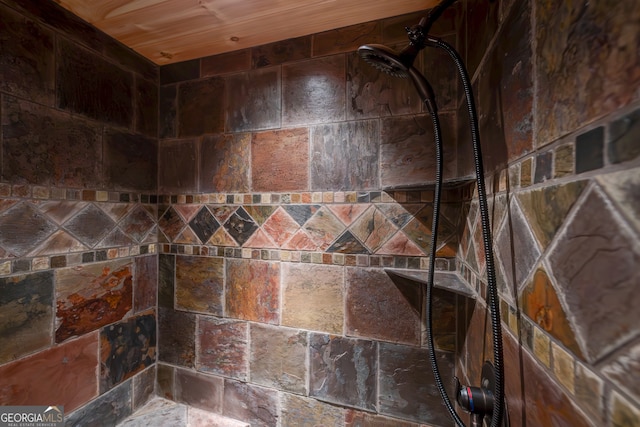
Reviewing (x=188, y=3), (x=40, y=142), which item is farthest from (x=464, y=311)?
(x=40, y=142)

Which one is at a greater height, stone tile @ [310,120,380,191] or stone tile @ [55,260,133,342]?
stone tile @ [310,120,380,191]

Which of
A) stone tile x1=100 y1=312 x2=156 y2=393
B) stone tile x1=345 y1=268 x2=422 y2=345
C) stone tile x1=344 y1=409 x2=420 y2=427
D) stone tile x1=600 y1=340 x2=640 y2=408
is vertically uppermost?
stone tile x1=600 y1=340 x2=640 y2=408

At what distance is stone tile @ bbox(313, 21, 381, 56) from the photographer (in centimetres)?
93

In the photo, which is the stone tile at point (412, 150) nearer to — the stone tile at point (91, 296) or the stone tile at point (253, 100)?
the stone tile at point (253, 100)

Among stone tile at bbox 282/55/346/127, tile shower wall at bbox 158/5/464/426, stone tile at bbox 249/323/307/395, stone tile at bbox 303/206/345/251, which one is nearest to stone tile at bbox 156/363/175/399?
tile shower wall at bbox 158/5/464/426

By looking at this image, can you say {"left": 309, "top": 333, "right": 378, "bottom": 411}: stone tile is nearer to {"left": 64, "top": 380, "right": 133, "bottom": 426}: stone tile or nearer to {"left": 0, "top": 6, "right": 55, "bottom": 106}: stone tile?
{"left": 64, "top": 380, "right": 133, "bottom": 426}: stone tile

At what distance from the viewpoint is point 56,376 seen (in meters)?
0.88

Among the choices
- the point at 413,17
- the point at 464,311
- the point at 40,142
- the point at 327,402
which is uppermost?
the point at 413,17

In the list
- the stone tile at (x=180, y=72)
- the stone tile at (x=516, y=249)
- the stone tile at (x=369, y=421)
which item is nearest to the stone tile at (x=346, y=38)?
the stone tile at (x=180, y=72)

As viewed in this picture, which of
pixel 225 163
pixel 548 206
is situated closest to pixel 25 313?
pixel 225 163

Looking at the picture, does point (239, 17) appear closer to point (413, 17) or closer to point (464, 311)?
point (413, 17)

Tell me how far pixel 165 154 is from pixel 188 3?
65 centimetres

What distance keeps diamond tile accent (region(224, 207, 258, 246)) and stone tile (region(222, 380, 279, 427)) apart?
641 millimetres

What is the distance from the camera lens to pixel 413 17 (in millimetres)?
888
